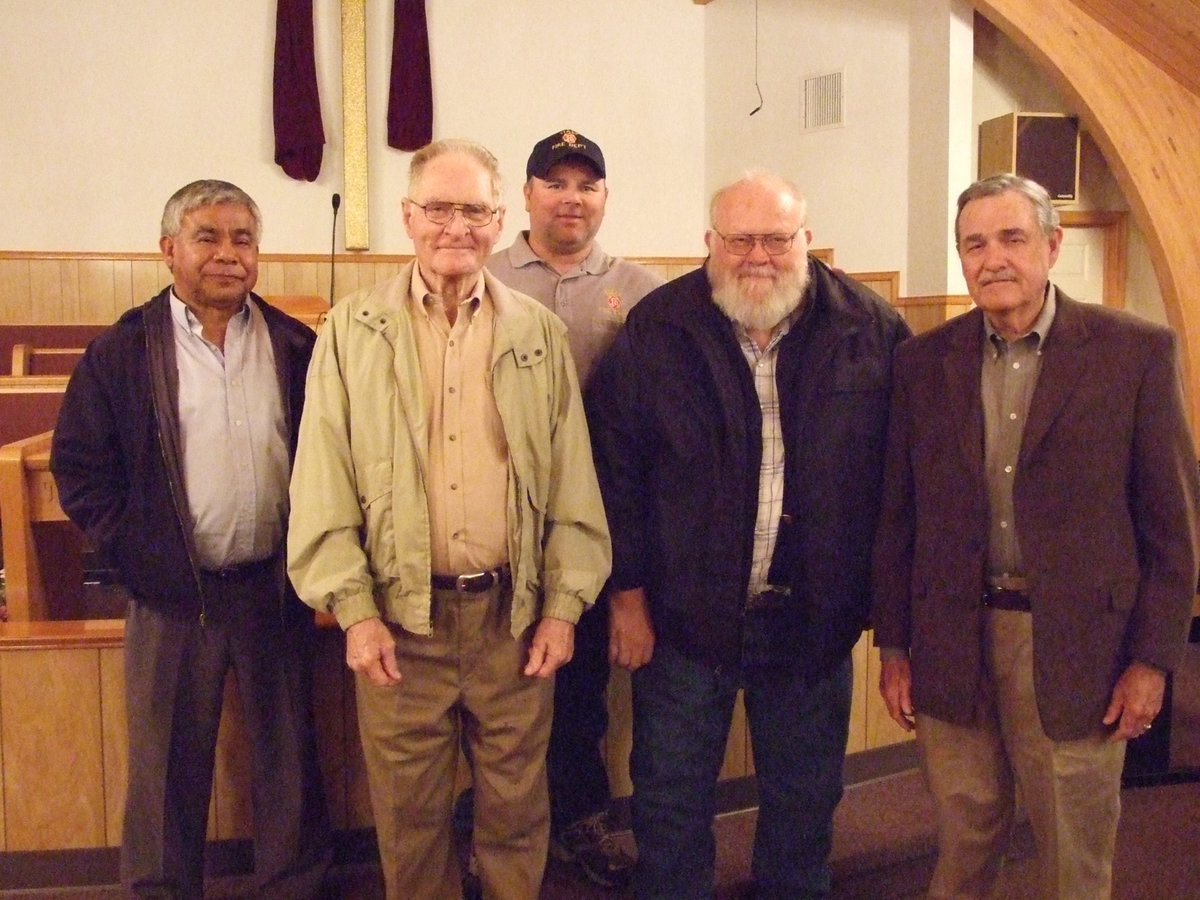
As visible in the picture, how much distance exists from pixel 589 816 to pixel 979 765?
92cm

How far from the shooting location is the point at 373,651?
5.17 feet

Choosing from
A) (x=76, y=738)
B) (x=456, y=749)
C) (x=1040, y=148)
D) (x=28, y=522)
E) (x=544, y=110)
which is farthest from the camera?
(x=544, y=110)

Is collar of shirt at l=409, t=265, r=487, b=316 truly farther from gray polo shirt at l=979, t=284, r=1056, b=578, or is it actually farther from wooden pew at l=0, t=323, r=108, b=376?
wooden pew at l=0, t=323, r=108, b=376

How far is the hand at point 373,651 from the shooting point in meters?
1.58

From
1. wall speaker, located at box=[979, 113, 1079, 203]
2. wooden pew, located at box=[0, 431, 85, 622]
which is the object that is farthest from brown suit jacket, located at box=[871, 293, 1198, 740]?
wall speaker, located at box=[979, 113, 1079, 203]

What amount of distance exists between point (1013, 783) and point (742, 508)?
0.65 meters

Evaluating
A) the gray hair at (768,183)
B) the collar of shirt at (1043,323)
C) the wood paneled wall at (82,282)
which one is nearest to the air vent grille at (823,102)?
the wood paneled wall at (82,282)

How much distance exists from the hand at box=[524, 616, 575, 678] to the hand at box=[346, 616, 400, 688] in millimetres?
221

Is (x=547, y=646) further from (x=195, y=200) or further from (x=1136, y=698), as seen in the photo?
(x=195, y=200)

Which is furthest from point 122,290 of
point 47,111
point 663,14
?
point 663,14

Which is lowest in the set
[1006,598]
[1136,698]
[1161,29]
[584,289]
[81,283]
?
[1136,698]

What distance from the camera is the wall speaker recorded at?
15.8ft

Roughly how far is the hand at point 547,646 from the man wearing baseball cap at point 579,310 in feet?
1.33

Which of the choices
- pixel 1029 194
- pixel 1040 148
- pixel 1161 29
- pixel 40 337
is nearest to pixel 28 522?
pixel 1029 194
